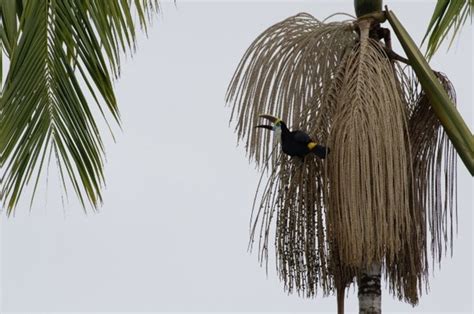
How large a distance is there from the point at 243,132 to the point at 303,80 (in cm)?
44

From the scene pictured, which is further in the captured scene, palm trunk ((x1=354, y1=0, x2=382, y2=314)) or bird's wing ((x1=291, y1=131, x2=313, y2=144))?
palm trunk ((x1=354, y1=0, x2=382, y2=314))

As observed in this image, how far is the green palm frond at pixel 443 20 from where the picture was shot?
5.45 metres

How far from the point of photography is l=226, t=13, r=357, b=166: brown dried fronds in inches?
207

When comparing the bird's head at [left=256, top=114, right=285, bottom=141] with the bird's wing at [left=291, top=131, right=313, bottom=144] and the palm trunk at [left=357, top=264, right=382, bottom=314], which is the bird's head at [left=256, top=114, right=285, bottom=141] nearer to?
the bird's wing at [left=291, top=131, right=313, bottom=144]

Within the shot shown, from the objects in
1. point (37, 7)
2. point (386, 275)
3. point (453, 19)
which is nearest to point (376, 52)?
point (453, 19)

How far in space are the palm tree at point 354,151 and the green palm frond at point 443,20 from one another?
0.20 m

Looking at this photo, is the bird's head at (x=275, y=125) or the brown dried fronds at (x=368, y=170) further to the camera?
the bird's head at (x=275, y=125)

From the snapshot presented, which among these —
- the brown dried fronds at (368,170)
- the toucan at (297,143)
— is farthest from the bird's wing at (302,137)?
the brown dried fronds at (368,170)

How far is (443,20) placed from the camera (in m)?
5.49

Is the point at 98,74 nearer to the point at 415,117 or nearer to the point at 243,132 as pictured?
the point at 243,132

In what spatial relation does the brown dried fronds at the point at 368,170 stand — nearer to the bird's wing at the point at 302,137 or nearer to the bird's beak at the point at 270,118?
the bird's wing at the point at 302,137

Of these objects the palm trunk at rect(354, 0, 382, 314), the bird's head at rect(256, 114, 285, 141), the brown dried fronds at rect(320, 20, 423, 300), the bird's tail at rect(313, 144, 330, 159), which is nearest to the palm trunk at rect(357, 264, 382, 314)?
the palm trunk at rect(354, 0, 382, 314)

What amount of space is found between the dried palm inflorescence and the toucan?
51mm

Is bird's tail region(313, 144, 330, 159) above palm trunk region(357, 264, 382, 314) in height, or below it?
above
